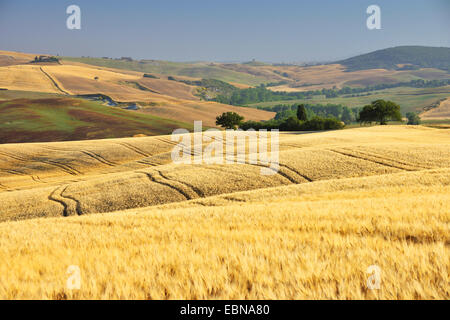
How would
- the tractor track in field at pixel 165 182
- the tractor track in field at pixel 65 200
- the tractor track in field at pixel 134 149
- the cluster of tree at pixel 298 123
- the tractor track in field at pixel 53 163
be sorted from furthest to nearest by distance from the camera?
the cluster of tree at pixel 298 123 → the tractor track in field at pixel 134 149 → the tractor track in field at pixel 53 163 → the tractor track in field at pixel 165 182 → the tractor track in field at pixel 65 200

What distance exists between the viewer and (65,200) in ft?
87.0

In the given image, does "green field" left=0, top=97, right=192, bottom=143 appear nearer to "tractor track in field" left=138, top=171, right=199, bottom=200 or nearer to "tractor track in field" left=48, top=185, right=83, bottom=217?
"tractor track in field" left=48, top=185, right=83, bottom=217

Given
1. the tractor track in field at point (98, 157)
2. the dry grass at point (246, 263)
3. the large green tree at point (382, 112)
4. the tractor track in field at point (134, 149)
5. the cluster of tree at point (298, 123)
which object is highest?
the large green tree at point (382, 112)

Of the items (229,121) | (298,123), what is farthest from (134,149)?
(298,123)

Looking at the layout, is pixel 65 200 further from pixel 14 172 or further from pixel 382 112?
pixel 382 112

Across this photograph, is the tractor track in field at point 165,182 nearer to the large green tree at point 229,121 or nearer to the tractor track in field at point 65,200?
the tractor track in field at point 65,200

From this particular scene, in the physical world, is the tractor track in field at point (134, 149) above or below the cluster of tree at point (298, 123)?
below

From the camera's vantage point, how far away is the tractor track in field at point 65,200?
76.9ft

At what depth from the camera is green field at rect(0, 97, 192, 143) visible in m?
90.7

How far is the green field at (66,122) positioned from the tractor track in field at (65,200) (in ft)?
212

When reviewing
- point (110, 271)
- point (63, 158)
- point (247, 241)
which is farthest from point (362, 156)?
point (63, 158)

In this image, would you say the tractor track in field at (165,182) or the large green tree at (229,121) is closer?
the tractor track in field at (165,182)

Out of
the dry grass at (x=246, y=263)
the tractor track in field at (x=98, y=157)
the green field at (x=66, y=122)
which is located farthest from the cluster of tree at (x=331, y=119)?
the dry grass at (x=246, y=263)

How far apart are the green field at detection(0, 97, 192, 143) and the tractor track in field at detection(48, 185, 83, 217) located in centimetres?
6461
